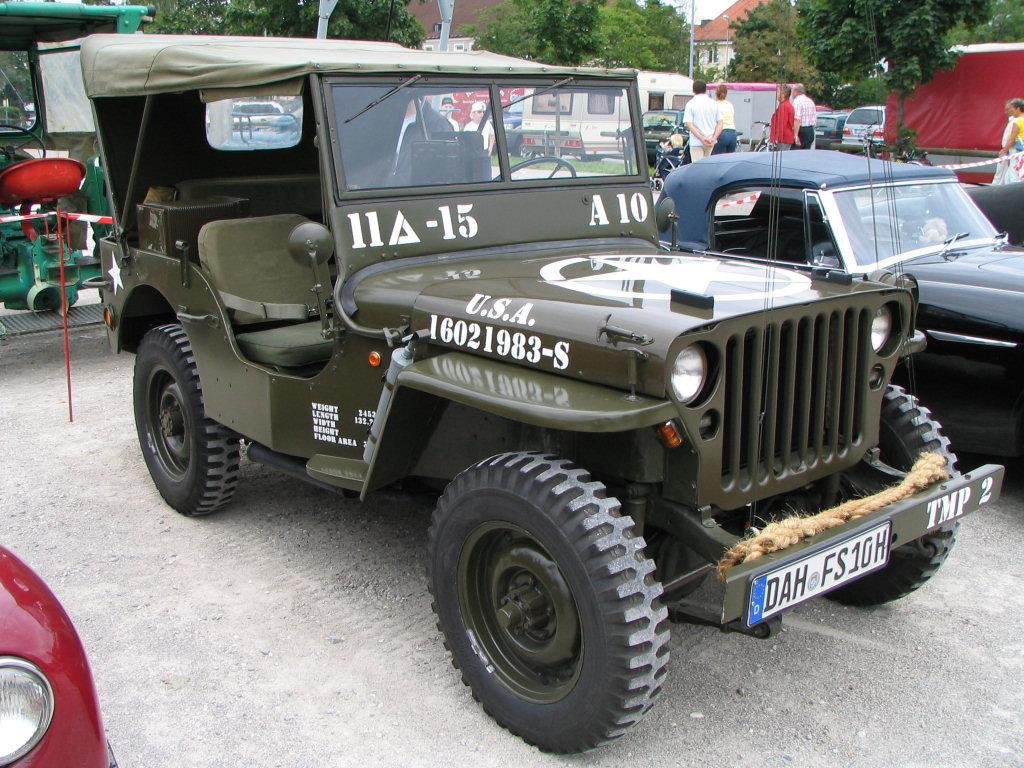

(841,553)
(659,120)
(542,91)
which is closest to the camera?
(841,553)

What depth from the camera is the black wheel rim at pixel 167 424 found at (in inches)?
180

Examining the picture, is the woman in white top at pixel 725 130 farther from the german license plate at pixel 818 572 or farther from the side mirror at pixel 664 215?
the german license plate at pixel 818 572

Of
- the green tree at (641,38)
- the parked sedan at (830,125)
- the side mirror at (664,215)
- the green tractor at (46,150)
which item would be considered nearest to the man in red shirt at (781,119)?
the side mirror at (664,215)

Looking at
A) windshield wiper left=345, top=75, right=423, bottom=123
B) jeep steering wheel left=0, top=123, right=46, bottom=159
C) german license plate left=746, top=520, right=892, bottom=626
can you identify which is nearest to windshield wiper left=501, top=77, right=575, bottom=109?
windshield wiper left=345, top=75, right=423, bottom=123

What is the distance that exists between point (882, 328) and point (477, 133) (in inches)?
67.2

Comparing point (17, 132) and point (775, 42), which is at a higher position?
point (17, 132)

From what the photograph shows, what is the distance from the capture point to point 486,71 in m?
3.79

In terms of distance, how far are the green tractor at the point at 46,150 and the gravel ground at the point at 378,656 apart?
10.9ft

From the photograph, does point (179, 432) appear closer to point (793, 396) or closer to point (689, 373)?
point (689, 373)

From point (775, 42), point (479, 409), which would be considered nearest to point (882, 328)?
point (775, 42)

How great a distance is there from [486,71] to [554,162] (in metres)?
0.49

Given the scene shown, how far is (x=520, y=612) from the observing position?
2861mm

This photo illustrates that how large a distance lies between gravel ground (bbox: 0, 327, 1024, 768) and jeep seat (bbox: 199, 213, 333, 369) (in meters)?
0.75

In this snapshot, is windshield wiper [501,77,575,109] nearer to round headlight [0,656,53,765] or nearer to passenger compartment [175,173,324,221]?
passenger compartment [175,173,324,221]
